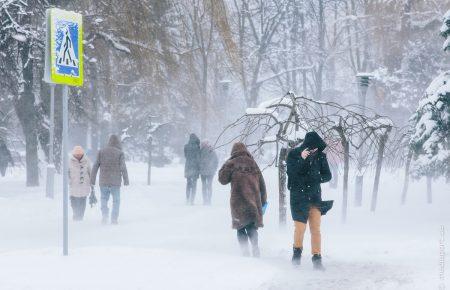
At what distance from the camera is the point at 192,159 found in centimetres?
1875

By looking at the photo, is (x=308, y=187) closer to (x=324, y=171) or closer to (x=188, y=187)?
(x=324, y=171)

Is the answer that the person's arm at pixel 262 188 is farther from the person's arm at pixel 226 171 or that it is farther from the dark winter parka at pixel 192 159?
the dark winter parka at pixel 192 159

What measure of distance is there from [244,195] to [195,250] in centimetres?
121

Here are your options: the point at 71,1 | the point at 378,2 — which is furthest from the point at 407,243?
the point at 378,2

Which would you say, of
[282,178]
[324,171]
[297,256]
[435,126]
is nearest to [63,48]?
[324,171]

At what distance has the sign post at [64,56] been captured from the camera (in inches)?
317

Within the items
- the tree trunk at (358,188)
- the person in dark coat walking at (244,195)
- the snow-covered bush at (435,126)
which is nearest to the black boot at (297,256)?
the person in dark coat walking at (244,195)

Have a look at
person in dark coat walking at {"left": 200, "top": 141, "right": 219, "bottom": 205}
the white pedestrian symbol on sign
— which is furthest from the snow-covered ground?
the white pedestrian symbol on sign

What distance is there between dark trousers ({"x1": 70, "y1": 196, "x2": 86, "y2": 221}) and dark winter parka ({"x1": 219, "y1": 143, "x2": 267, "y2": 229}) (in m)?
5.86

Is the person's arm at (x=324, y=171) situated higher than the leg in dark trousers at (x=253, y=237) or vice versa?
the person's arm at (x=324, y=171)

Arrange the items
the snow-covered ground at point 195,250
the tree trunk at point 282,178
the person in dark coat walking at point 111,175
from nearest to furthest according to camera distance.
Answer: the snow-covered ground at point 195,250, the tree trunk at point 282,178, the person in dark coat walking at point 111,175

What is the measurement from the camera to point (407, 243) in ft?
33.7

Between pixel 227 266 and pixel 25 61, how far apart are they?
37.3 ft

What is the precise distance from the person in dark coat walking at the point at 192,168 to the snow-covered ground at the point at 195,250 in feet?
1.50
